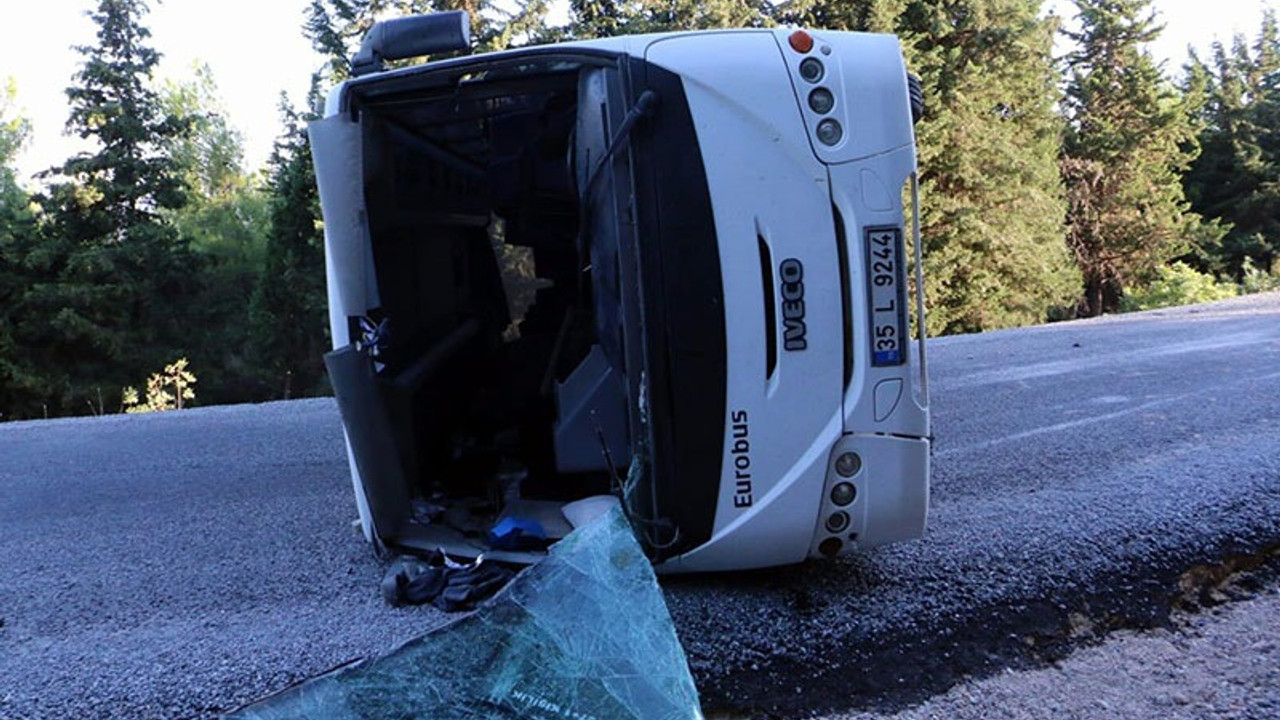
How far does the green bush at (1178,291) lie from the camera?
2373 cm

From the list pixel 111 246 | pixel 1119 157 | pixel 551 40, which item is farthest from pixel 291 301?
pixel 1119 157

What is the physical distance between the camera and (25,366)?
2272 centimetres

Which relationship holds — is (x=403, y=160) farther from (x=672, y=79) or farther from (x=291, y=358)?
(x=291, y=358)

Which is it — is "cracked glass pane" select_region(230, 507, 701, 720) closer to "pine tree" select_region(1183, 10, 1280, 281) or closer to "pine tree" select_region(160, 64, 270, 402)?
"pine tree" select_region(160, 64, 270, 402)

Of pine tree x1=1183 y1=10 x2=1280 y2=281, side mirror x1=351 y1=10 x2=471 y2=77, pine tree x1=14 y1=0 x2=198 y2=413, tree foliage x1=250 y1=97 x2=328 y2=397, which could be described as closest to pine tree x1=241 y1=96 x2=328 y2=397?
tree foliage x1=250 y1=97 x2=328 y2=397

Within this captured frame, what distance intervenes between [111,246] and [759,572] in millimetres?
25531

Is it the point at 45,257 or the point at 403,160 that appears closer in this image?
the point at 403,160

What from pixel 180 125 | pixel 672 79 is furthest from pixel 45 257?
pixel 672 79

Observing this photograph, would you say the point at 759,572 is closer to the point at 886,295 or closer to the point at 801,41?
the point at 886,295

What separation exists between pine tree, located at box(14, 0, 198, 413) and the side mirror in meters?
23.1

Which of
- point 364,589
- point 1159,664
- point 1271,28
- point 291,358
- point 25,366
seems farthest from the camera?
point 1271,28

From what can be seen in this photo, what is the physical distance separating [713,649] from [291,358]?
23.6 metres

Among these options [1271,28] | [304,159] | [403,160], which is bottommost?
[403,160]

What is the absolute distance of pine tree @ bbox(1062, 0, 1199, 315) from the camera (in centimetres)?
3322
